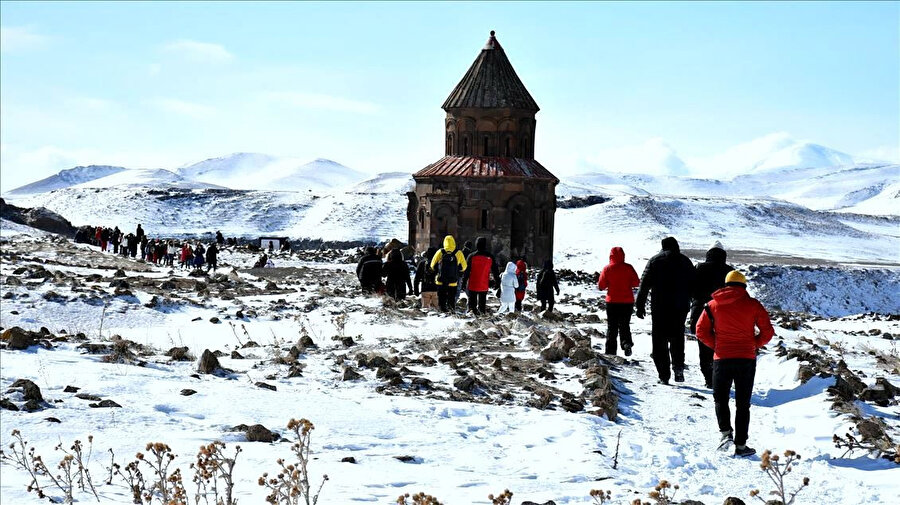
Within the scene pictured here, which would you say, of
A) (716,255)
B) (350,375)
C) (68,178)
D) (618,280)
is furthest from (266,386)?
(68,178)

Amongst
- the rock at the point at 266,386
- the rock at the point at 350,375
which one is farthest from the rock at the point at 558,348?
the rock at the point at 266,386

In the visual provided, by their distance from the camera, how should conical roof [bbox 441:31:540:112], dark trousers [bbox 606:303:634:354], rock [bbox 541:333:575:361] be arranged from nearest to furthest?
rock [bbox 541:333:575:361], dark trousers [bbox 606:303:634:354], conical roof [bbox 441:31:540:112]

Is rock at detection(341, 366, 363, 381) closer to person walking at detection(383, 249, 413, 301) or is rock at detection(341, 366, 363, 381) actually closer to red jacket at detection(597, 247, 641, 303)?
red jacket at detection(597, 247, 641, 303)

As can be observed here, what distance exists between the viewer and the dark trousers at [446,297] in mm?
16406

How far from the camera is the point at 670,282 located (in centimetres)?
1038

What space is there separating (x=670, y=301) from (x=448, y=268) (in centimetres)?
641

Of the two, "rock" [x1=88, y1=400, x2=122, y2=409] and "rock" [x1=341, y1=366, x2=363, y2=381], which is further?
"rock" [x1=341, y1=366, x2=363, y2=381]

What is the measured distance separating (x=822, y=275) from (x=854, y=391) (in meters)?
31.2

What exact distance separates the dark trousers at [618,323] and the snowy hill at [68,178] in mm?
164250

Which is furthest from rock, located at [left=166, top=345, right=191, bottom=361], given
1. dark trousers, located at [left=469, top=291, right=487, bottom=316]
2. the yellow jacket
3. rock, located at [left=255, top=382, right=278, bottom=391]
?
dark trousers, located at [left=469, top=291, right=487, bottom=316]

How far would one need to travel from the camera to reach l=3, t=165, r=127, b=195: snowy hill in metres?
160

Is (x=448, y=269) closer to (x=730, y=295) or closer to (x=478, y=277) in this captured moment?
(x=478, y=277)

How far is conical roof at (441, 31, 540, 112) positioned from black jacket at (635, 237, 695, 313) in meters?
26.4

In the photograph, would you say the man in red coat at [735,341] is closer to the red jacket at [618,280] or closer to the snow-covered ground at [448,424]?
the snow-covered ground at [448,424]
